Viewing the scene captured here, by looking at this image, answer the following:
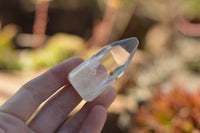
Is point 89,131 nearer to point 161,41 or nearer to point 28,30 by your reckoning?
point 161,41

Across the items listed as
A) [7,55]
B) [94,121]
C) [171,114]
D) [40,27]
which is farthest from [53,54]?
[94,121]

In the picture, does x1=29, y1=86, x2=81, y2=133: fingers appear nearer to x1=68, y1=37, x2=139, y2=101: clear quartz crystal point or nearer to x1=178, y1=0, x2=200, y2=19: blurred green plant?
x1=68, y1=37, x2=139, y2=101: clear quartz crystal point

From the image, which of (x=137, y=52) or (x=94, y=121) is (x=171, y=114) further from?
(x=137, y=52)

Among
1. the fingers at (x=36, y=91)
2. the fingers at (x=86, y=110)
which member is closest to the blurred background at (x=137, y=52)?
the fingers at (x=86, y=110)

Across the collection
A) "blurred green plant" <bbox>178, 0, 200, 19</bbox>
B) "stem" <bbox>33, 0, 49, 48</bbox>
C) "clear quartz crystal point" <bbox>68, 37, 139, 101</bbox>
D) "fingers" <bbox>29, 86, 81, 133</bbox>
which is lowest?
"blurred green plant" <bbox>178, 0, 200, 19</bbox>

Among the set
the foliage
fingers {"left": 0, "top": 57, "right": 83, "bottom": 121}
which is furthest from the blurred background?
fingers {"left": 0, "top": 57, "right": 83, "bottom": 121}

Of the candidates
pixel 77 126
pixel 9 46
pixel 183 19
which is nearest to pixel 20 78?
pixel 9 46
